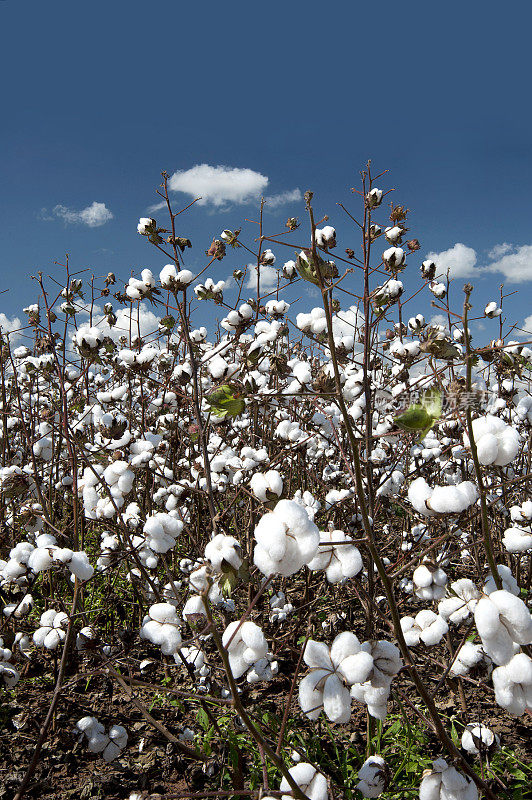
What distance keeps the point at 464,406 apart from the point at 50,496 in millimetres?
3566

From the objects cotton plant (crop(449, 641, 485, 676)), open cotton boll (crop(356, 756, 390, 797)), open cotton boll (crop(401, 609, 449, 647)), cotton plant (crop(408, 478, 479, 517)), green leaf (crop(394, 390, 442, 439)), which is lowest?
open cotton boll (crop(356, 756, 390, 797))

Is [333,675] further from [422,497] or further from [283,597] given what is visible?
[283,597]

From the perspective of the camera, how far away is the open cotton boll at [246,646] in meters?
1.12

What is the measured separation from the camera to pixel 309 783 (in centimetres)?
118

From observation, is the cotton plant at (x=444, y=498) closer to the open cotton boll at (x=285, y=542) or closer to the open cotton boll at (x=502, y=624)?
the open cotton boll at (x=502, y=624)

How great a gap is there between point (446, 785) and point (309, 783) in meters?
0.30

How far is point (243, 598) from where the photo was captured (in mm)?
3824

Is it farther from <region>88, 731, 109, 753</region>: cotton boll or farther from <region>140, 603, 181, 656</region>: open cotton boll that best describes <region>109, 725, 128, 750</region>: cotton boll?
<region>140, 603, 181, 656</region>: open cotton boll

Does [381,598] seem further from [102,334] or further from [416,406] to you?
[416,406]

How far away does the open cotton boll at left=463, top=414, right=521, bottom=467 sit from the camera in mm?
1087

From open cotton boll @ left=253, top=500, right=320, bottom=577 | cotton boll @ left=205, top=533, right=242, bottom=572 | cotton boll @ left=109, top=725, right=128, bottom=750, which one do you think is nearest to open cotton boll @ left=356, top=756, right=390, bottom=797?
cotton boll @ left=205, top=533, right=242, bottom=572

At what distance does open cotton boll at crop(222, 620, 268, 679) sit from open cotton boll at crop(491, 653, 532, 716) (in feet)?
1.58

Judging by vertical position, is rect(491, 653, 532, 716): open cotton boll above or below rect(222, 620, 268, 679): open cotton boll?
below

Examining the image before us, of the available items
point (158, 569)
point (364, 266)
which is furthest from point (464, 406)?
point (158, 569)
